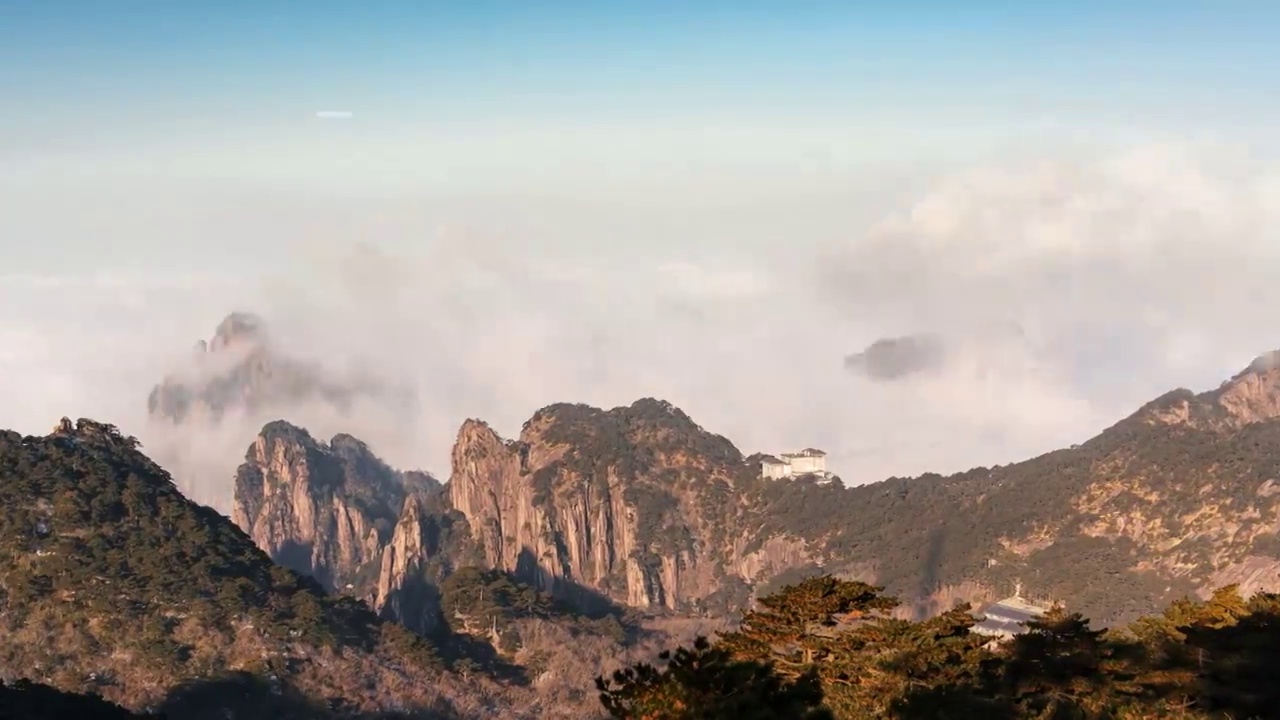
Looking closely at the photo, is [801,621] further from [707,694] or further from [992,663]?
[707,694]

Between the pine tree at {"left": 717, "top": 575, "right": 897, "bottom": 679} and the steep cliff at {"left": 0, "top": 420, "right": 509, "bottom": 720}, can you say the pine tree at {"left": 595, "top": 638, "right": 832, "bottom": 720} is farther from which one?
the steep cliff at {"left": 0, "top": 420, "right": 509, "bottom": 720}

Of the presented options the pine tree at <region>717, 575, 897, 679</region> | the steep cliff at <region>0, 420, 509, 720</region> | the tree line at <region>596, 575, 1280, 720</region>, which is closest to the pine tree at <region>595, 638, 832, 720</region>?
the tree line at <region>596, 575, 1280, 720</region>

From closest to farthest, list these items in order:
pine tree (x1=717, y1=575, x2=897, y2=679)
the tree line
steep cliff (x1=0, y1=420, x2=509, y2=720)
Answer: the tree line → pine tree (x1=717, y1=575, x2=897, y2=679) → steep cliff (x1=0, y1=420, x2=509, y2=720)

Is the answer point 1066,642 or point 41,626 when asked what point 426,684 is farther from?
point 1066,642

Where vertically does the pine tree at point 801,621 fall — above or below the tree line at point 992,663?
above

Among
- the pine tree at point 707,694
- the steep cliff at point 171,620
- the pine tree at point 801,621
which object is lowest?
the pine tree at point 707,694

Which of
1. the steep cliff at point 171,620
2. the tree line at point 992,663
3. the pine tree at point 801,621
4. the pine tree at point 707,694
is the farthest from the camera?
the steep cliff at point 171,620

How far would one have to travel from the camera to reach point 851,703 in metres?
67.9

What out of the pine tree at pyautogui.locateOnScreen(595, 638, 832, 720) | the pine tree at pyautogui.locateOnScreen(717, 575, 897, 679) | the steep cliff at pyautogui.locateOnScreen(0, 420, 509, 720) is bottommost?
the pine tree at pyautogui.locateOnScreen(595, 638, 832, 720)

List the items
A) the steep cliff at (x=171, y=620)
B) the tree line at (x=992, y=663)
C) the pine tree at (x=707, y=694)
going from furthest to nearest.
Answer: the steep cliff at (x=171, y=620), the tree line at (x=992, y=663), the pine tree at (x=707, y=694)

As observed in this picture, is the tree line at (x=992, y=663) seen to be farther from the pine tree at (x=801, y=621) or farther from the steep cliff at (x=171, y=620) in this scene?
the steep cliff at (x=171, y=620)

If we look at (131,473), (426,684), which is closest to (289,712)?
(426,684)

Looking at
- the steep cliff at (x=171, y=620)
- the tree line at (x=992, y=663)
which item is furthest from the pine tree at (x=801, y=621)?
the steep cliff at (x=171, y=620)

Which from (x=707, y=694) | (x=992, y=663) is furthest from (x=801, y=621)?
(x=707, y=694)
